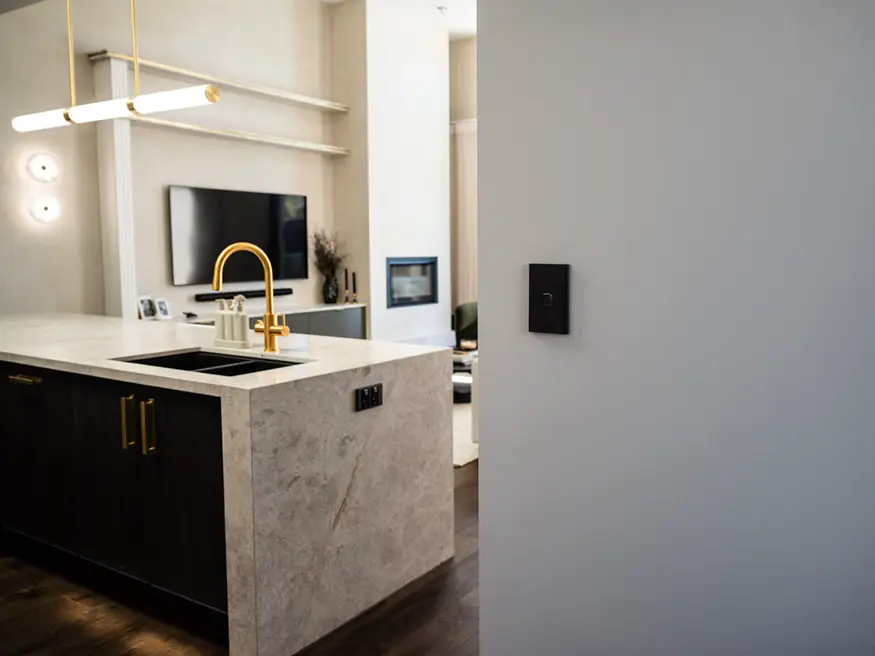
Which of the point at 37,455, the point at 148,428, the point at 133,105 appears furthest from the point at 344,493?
the point at 133,105

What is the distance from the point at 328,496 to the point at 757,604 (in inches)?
64.0

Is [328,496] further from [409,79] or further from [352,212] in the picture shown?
[409,79]

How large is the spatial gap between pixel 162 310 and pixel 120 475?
10.4 ft

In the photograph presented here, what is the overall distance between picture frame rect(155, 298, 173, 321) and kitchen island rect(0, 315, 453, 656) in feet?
7.64

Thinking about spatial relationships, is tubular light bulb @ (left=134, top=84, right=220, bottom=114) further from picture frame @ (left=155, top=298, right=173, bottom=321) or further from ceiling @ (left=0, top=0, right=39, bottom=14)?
picture frame @ (left=155, top=298, right=173, bottom=321)

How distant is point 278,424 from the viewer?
231 cm

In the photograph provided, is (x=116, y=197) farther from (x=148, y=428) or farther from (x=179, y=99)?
(x=148, y=428)

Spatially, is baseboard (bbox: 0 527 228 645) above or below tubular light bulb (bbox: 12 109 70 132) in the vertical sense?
below

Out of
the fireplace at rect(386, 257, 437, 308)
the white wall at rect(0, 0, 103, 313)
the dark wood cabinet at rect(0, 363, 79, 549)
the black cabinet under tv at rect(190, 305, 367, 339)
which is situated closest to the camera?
the dark wood cabinet at rect(0, 363, 79, 549)

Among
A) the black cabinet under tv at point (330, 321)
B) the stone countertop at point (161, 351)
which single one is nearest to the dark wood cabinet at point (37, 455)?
the stone countertop at point (161, 351)

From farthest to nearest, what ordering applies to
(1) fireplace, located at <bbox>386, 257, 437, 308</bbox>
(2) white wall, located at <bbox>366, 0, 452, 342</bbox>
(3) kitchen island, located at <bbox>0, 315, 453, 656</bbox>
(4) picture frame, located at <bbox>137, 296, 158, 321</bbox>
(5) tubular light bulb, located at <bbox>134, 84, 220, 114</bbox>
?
(1) fireplace, located at <bbox>386, 257, 437, 308</bbox> < (2) white wall, located at <bbox>366, 0, 452, 342</bbox> < (4) picture frame, located at <bbox>137, 296, 158, 321</bbox> < (5) tubular light bulb, located at <bbox>134, 84, 220, 114</bbox> < (3) kitchen island, located at <bbox>0, 315, 453, 656</bbox>

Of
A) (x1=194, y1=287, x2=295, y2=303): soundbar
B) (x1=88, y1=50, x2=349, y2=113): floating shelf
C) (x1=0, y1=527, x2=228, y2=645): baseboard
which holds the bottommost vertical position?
(x1=0, y1=527, x2=228, y2=645): baseboard

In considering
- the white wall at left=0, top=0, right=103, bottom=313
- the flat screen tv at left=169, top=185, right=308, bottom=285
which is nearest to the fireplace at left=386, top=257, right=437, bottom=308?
the flat screen tv at left=169, top=185, right=308, bottom=285

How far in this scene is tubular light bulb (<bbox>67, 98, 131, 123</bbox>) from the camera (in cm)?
340
